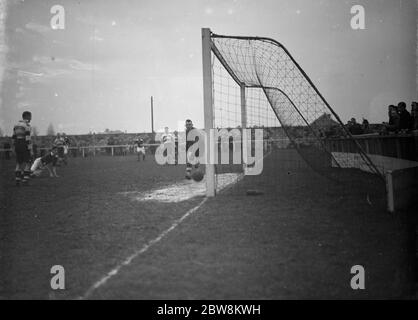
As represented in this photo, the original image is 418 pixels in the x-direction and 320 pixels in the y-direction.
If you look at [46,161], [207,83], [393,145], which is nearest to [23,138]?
[46,161]

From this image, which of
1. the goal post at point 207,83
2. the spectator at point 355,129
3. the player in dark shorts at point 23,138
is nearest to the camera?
the goal post at point 207,83

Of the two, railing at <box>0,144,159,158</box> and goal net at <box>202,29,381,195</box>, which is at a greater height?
goal net at <box>202,29,381,195</box>

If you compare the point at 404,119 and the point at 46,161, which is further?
Result: the point at 46,161

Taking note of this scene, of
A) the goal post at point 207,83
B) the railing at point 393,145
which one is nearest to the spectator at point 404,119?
the railing at point 393,145

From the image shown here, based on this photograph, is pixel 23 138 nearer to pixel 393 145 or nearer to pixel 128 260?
pixel 128 260

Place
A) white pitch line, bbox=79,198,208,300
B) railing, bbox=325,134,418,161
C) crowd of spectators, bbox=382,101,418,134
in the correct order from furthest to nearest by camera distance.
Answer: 1. crowd of spectators, bbox=382,101,418,134
2. railing, bbox=325,134,418,161
3. white pitch line, bbox=79,198,208,300

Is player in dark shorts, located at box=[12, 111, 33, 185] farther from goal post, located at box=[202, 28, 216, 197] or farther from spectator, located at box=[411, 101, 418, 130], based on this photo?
spectator, located at box=[411, 101, 418, 130]

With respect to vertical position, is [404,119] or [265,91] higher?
[265,91]

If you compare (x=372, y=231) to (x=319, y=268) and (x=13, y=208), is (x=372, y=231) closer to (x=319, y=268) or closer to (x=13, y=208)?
(x=319, y=268)

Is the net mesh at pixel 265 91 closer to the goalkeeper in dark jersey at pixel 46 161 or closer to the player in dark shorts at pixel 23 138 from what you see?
the player in dark shorts at pixel 23 138

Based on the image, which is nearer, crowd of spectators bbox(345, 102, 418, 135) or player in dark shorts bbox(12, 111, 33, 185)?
crowd of spectators bbox(345, 102, 418, 135)

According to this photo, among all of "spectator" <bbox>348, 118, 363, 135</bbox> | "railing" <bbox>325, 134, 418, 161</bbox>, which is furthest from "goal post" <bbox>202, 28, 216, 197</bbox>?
"spectator" <bbox>348, 118, 363, 135</bbox>

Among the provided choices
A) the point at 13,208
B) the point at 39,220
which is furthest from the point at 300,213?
the point at 13,208
